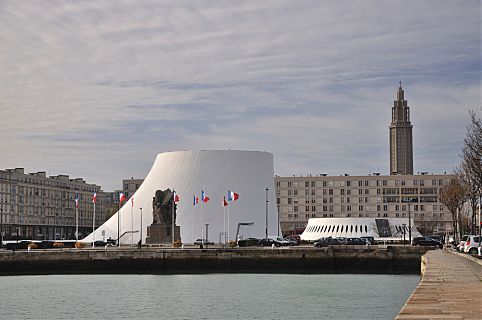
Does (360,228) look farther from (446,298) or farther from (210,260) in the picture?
(446,298)

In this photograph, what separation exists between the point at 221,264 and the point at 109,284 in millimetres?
12069

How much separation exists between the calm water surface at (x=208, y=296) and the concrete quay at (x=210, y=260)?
3.40 metres

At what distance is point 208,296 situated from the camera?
1570 inches

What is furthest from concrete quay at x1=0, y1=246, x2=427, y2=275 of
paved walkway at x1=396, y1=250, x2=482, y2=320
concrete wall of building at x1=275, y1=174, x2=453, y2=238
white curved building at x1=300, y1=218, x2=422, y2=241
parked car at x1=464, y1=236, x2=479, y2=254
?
concrete wall of building at x1=275, y1=174, x2=453, y2=238

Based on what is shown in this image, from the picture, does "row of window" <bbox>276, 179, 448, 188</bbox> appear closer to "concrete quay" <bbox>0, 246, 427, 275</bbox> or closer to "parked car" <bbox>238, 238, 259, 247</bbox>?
"parked car" <bbox>238, 238, 259, 247</bbox>

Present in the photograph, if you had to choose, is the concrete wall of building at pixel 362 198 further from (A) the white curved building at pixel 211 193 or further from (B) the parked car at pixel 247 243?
(B) the parked car at pixel 247 243

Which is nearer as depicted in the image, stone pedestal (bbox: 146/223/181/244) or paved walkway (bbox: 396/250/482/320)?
paved walkway (bbox: 396/250/482/320)

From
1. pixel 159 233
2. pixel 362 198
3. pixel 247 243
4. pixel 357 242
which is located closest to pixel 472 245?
pixel 357 242

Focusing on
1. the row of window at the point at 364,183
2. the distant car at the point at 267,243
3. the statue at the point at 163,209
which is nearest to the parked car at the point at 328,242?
the distant car at the point at 267,243

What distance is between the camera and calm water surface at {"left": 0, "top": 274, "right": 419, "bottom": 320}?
32875 mm

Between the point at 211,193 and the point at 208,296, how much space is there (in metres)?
55.6

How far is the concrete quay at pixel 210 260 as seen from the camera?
57812 mm

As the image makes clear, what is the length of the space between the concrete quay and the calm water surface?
340 cm

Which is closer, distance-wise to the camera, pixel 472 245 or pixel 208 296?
pixel 208 296
